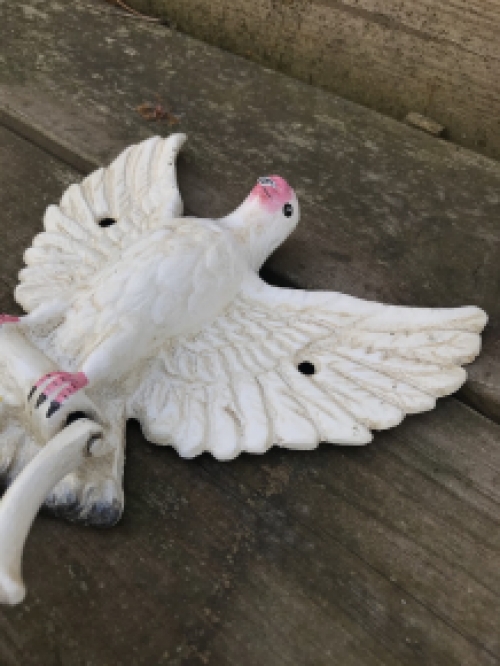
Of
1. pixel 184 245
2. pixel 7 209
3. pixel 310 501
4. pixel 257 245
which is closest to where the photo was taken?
pixel 310 501

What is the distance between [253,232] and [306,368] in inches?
10.6

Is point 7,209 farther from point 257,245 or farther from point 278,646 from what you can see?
point 278,646

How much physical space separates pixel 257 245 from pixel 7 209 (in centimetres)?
51

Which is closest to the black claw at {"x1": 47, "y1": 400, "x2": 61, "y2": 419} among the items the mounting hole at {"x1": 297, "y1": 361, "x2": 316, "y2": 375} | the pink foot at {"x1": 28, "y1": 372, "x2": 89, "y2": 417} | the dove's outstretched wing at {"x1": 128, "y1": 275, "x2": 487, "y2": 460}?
the pink foot at {"x1": 28, "y1": 372, "x2": 89, "y2": 417}

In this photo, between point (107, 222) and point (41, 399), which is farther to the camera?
point (107, 222)

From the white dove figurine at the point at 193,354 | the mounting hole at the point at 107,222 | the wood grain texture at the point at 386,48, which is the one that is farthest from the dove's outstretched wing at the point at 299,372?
the wood grain texture at the point at 386,48

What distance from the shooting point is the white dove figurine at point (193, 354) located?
87 cm

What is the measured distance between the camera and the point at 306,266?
1275 millimetres

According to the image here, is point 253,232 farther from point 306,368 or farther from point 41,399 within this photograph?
point 41,399

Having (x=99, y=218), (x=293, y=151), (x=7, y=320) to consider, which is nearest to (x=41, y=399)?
(x=7, y=320)

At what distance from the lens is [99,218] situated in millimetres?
1223

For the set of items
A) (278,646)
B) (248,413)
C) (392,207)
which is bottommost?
(278,646)

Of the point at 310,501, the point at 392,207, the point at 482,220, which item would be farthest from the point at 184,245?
the point at 482,220

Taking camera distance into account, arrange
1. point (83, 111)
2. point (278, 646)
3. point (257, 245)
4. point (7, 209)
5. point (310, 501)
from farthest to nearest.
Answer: point (83, 111) → point (7, 209) → point (257, 245) → point (310, 501) → point (278, 646)
